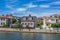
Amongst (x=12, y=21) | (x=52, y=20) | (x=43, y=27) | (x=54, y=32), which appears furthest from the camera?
(x=12, y=21)

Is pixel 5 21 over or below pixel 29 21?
over

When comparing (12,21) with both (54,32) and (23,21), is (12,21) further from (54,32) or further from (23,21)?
(54,32)

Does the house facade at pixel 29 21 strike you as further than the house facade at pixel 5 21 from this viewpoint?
No

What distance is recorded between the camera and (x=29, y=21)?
67750 millimetres

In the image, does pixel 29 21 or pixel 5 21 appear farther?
pixel 29 21

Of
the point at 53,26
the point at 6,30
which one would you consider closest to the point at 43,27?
the point at 53,26

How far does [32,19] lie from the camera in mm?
69375

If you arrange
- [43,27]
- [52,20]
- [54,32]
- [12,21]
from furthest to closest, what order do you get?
[12,21] → [52,20] → [43,27] → [54,32]

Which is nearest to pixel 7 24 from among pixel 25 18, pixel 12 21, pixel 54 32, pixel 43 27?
pixel 12 21

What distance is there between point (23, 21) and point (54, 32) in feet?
54.8

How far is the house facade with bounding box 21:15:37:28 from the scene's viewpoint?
66344 millimetres

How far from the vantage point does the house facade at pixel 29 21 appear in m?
66.3

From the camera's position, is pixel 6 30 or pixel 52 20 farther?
pixel 52 20

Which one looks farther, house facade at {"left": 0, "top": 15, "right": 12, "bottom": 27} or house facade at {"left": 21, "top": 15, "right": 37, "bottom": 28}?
house facade at {"left": 0, "top": 15, "right": 12, "bottom": 27}
